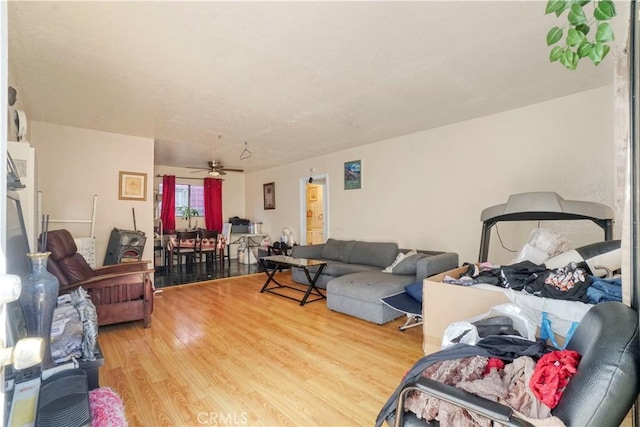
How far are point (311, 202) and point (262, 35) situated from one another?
17.4 feet

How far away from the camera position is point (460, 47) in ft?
7.04

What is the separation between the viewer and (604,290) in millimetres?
1584

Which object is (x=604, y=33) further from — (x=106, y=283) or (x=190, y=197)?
(x=190, y=197)

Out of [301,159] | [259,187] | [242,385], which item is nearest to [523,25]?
[242,385]

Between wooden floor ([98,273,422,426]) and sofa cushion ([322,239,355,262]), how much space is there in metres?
1.59

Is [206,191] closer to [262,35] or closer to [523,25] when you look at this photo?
[262,35]

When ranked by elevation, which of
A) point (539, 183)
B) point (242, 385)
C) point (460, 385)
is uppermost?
point (539, 183)

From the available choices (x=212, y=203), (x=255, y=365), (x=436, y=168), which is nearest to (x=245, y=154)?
(x=212, y=203)

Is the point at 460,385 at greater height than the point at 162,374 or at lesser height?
greater

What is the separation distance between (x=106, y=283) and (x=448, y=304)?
3222 mm

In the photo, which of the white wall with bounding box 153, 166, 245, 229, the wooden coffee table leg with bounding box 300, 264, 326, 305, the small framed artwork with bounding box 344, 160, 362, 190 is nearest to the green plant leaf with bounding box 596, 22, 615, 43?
the wooden coffee table leg with bounding box 300, 264, 326, 305

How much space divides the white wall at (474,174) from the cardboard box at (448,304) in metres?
1.96

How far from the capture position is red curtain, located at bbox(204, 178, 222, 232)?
7.84 meters

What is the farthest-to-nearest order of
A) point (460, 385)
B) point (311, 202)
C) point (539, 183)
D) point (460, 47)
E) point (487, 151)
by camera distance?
1. point (311, 202)
2. point (487, 151)
3. point (539, 183)
4. point (460, 47)
5. point (460, 385)
